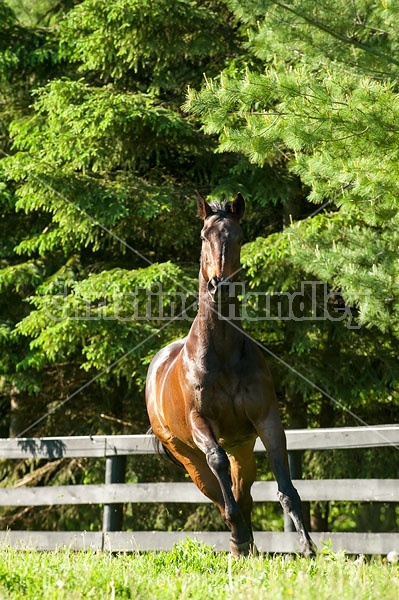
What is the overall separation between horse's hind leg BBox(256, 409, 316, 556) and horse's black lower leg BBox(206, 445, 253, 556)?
306 millimetres

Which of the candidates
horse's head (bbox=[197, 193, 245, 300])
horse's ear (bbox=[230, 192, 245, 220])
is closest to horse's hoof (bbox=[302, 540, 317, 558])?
horse's head (bbox=[197, 193, 245, 300])

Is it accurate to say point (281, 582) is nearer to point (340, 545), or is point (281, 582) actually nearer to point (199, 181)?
point (340, 545)

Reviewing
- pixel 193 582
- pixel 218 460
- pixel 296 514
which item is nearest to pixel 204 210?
pixel 218 460

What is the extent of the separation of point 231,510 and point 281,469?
1.42 ft

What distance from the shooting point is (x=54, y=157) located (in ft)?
36.5

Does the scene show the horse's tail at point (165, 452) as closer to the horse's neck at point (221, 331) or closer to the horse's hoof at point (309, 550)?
the horse's neck at point (221, 331)

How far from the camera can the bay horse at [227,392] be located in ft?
18.5

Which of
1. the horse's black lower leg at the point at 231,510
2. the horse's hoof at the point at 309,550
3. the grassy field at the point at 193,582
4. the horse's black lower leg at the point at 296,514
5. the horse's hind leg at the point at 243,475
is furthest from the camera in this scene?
the horse's hind leg at the point at 243,475

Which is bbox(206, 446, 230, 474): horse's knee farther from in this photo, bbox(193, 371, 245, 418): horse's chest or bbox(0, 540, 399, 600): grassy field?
bbox(0, 540, 399, 600): grassy field

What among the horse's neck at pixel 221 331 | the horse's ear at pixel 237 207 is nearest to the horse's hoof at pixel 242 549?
the horse's neck at pixel 221 331

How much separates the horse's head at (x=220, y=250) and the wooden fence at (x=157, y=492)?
8.07ft

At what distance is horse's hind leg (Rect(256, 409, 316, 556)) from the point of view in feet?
17.7

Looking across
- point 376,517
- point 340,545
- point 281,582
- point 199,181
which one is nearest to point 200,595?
point 281,582

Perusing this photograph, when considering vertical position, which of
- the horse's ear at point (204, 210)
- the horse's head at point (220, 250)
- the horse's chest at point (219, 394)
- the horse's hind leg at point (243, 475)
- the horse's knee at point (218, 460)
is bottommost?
the horse's hind leg at point (243, 475)
